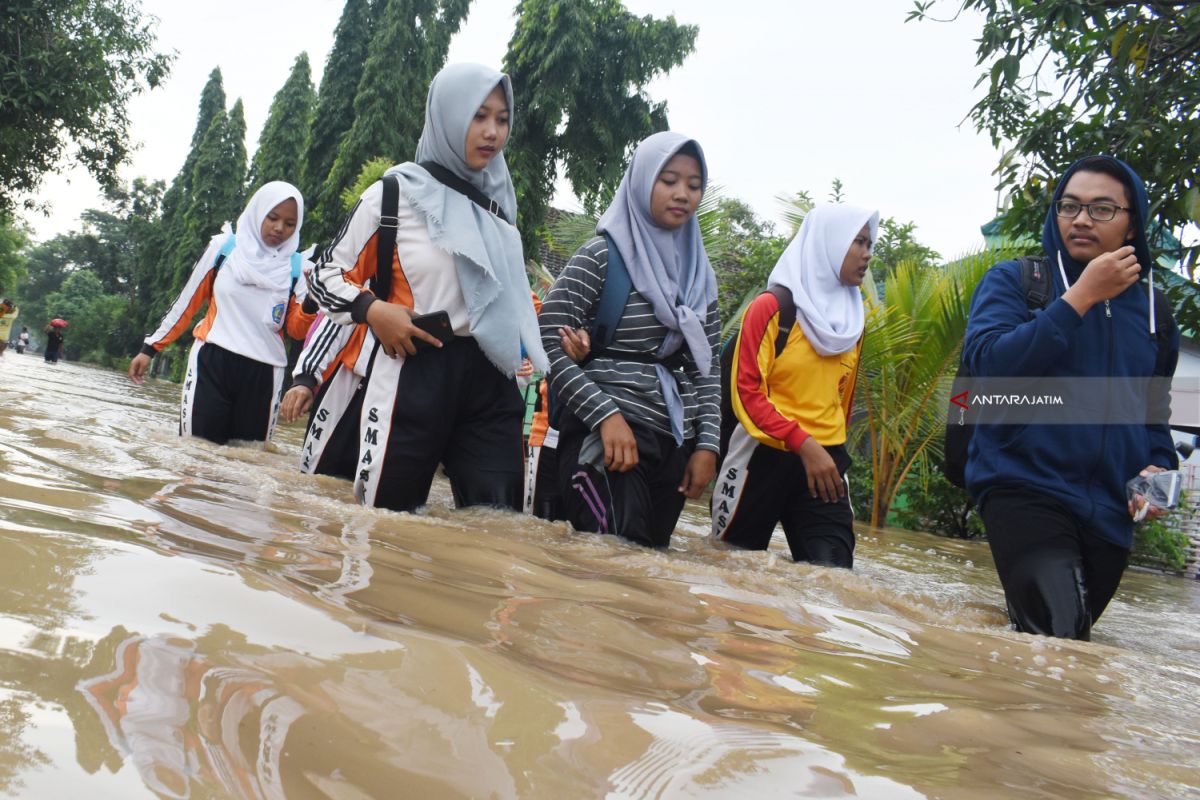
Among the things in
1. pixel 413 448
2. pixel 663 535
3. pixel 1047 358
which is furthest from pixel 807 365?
pixel 413 448

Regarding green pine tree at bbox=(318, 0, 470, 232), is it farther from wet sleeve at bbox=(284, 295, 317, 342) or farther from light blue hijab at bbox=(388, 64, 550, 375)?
light blue hijab at bbox=(388, 64, 550, 375)

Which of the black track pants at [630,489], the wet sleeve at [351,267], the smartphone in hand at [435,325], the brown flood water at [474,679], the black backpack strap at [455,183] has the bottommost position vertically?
the brown flood water at [474,679]

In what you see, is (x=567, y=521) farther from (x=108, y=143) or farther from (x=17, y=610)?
(x=108, y=143)

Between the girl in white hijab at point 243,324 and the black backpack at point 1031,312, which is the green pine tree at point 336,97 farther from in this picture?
the black backpack at point 1031,312

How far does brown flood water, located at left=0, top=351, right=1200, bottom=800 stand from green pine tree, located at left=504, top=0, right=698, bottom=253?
19831 mm

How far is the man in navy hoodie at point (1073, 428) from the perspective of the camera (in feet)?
9.35

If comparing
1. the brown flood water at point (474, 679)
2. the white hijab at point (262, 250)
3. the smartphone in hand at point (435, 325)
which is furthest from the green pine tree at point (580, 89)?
the brown flood water at point (474, 679)

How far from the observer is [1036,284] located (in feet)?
10.3

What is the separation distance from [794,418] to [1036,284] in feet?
3.55

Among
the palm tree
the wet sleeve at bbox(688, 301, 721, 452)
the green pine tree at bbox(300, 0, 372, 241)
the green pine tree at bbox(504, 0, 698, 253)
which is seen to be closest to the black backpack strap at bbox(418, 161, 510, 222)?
the wet sleeve at bbox(688, 301, 721, 452)

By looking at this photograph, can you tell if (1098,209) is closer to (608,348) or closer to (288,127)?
(608,348)

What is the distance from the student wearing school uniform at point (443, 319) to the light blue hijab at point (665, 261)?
447 mm

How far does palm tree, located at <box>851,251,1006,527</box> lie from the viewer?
9.12m

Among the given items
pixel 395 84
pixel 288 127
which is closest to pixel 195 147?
pixel 288 127
